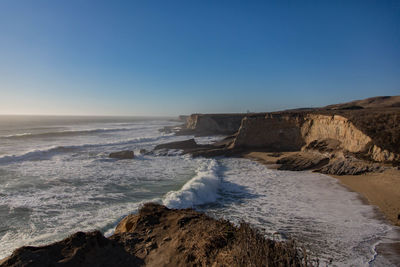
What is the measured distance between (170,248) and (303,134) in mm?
20426

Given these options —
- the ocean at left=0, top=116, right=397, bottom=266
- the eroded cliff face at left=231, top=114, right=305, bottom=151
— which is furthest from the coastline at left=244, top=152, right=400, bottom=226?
the eroded cliff face at left=231, top=114, right=305, bottom=151

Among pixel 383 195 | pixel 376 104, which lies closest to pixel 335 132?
pixel 383 195

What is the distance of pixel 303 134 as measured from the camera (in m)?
22.0

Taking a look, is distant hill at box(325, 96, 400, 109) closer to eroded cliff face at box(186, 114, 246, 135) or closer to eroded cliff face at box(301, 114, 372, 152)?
eroded cliff face at box(301, 114, 372, 152)

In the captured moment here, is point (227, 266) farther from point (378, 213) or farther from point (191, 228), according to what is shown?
point (378, 213)

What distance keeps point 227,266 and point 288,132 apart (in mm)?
21583

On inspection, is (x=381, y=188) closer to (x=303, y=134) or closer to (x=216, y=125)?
(x=303, y=134)

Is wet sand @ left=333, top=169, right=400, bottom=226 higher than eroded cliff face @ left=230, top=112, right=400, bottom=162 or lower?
lower

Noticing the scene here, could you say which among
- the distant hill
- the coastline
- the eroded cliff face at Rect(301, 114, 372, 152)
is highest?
the distant hill

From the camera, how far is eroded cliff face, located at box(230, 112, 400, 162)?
1494 cm

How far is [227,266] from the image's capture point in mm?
3502

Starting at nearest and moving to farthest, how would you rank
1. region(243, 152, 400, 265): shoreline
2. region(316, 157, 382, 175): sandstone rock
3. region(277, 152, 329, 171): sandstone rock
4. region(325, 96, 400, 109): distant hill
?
1. region(243, 152, 400, 265): shoreline
2. region(316, 157, 382, 175): sandstone rock
3. region(277, 152, 329, 171): sandstone rock
4. region(325, 96, 400, 109): distant hill

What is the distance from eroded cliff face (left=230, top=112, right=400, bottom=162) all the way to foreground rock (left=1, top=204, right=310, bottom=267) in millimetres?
13898

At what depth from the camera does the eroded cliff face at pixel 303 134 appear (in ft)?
49.0
